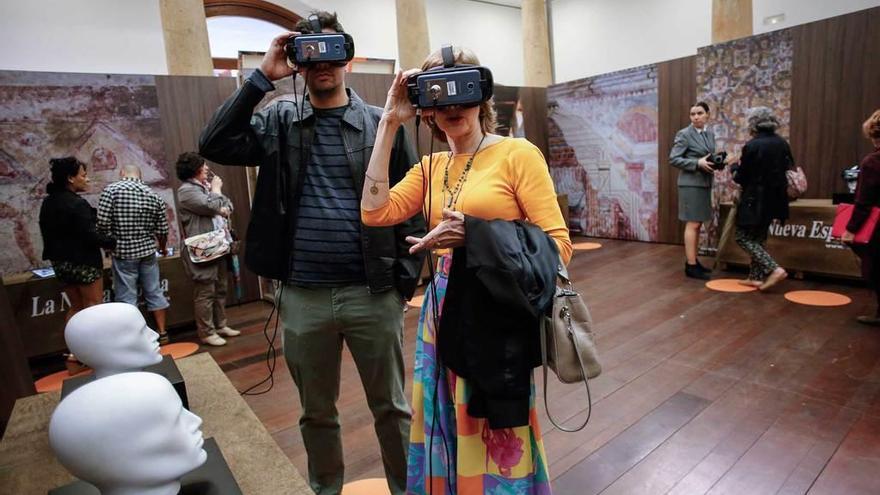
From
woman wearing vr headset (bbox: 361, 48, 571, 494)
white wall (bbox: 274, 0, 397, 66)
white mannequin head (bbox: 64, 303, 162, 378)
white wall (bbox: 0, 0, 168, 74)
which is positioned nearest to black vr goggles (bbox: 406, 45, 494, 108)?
woman wearing vr headset (bbox: 361, 48, 571, 494)

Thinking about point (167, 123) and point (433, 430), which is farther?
point (167, 123)

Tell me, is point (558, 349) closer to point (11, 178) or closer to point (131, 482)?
point (131, 482)

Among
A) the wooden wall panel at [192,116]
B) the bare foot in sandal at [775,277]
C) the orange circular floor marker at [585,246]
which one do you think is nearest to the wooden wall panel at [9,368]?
the wooden wall panel at [192,116]

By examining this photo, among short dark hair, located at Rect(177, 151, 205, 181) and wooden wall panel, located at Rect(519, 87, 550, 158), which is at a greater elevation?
wooden wall panel, located at Rect(519, 87, 550, 158)

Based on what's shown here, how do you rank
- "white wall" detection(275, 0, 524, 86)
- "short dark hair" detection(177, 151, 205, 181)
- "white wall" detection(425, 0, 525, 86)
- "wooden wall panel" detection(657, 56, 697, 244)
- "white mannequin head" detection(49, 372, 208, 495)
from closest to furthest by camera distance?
1. "white mannequin head" detection(49, 372, 208, 495)
2. "short dark hair" detection(177, 151, 205, 181)
3. "wooden wall panel" detection(657, 56, 697, 244)
4. "white wall" detection(275, 0, 524, 86)
5. "white wall" detection(425, 0, 525, 86)

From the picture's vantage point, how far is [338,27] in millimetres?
1494

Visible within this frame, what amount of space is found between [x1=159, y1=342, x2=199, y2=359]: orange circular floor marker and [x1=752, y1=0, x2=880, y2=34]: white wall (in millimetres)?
8791

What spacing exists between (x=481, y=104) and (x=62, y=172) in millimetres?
3219

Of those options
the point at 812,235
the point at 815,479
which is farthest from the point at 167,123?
the point at 812,235

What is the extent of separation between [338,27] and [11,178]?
3.74 metres

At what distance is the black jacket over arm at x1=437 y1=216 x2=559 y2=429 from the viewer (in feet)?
3.44

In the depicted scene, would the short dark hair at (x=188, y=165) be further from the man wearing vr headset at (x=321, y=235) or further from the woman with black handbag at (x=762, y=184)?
the woman with black handbag at (x=762, y=184)

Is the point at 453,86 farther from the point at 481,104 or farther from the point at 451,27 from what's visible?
the point at 451,27

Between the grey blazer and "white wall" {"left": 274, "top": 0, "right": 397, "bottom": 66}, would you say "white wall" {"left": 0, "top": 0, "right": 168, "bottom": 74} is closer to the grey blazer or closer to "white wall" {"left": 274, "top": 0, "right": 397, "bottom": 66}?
"white wall" {"left": 274, "top": 0, "right": 397, "bottom": 66}
